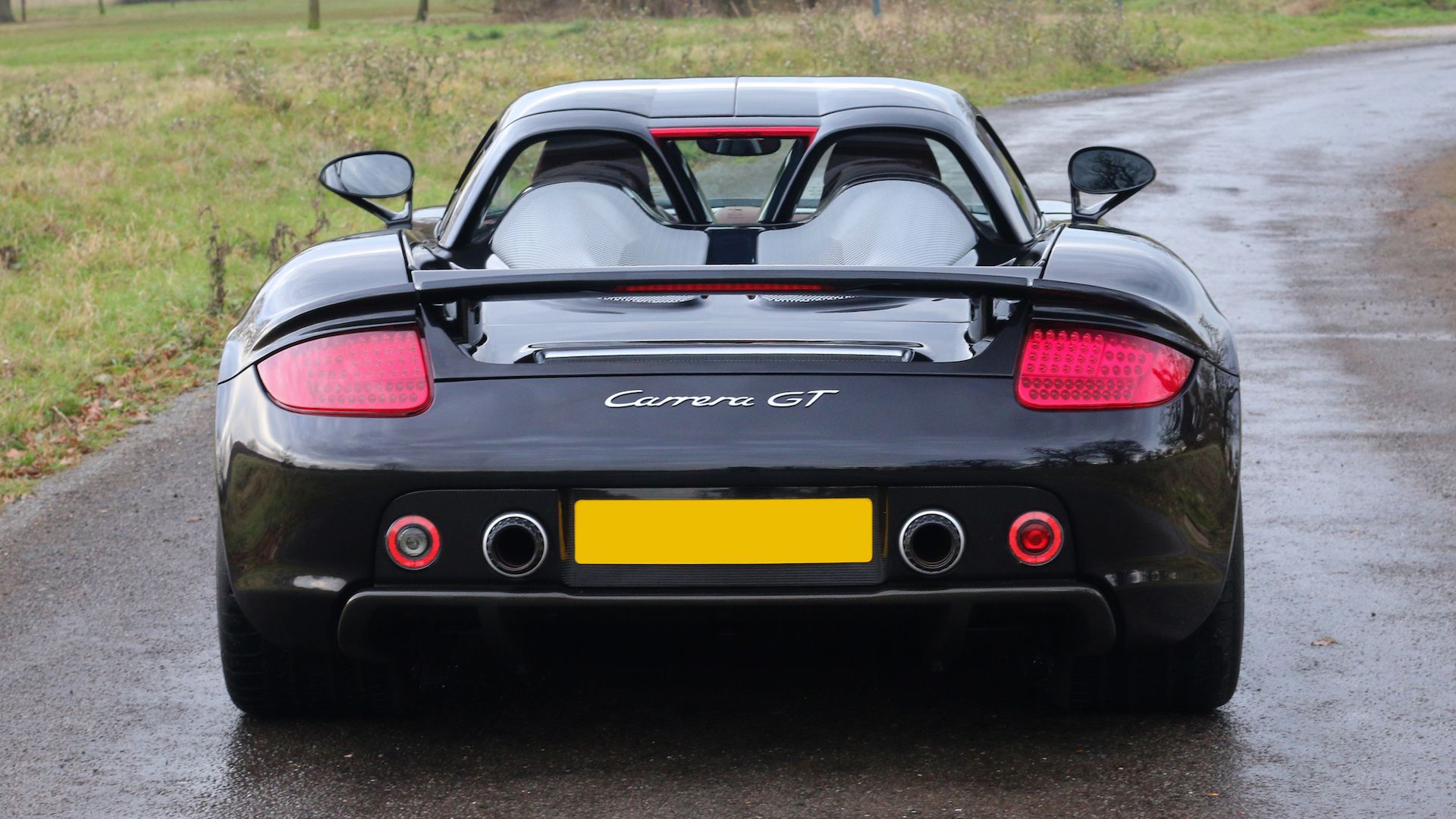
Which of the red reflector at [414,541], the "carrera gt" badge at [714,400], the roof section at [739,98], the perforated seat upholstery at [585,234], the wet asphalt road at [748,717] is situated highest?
the roof section at [739,98]

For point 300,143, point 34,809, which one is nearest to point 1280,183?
point 300,143

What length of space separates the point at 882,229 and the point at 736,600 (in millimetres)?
1062

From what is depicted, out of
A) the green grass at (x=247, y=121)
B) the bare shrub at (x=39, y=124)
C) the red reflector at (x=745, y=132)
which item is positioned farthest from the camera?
the bare shrub at (x=39, y=124)

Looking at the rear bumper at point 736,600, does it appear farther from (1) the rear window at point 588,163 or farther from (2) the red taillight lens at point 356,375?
(1) the rear window at point 588,163

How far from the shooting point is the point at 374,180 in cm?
440

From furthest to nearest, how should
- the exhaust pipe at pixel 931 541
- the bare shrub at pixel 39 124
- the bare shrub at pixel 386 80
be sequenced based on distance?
the bare shrub at pixel 386 80, the bare shrub at pixel 39 124, the exhaust pipe at pixel 931 541

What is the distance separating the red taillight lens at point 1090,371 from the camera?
2.75m

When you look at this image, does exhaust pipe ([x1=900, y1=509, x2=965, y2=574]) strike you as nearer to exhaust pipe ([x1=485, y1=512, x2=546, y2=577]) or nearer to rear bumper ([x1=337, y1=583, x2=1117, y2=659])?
rear bumper ([x1=337, y1=583, x2=1117, y2=659])

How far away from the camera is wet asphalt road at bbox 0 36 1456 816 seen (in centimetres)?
288

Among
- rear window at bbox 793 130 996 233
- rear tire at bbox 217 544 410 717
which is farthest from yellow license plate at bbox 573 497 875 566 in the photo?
rear window at bbox 793 130 996 233

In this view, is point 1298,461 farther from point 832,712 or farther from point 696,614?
point 696,614

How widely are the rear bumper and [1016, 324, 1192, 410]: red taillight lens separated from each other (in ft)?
1.01

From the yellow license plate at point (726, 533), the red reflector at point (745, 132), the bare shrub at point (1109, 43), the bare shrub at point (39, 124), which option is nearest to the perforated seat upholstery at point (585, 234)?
the red reflector at point (745, 132)

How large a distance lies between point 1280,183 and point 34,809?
1275 cm
